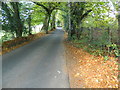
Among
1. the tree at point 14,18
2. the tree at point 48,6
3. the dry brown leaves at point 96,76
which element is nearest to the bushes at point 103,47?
the dry brown leaves at point 96,76

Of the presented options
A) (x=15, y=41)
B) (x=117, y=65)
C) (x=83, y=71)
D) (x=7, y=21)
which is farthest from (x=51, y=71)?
(x=7, y=21)

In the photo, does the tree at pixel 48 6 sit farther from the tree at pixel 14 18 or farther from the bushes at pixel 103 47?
the bushes at pixel 103 47

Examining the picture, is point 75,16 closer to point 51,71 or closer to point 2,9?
point 2,9

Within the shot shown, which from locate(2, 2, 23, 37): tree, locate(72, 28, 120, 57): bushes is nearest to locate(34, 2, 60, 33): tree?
locate(2, 2, 23, 37): tree

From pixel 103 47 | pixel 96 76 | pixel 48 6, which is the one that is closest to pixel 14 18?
pixel 103 47

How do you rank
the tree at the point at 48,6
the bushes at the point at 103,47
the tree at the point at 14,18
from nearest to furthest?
the bushes at the point at 103,47 → the tree at the point at 14,18 → the tree at the point at 48,6

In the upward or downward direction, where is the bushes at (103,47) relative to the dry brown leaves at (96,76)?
upward

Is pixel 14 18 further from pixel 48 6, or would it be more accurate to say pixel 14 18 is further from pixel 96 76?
pixel 48 6

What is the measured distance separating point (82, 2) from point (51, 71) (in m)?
8.03

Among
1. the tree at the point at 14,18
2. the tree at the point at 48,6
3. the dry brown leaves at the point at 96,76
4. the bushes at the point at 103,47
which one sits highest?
the tree at the point at 48,6

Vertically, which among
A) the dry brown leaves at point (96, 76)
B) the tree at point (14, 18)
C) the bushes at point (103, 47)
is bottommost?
the dry brown leaves at point (96, 76)

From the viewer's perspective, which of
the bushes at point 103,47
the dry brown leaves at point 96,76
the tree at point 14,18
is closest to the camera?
the dry brown leaves at point 96,76

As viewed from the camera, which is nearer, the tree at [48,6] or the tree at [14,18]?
the tree at [14,18]

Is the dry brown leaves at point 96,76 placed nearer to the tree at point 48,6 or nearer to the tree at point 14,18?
the tree at point 14,18
